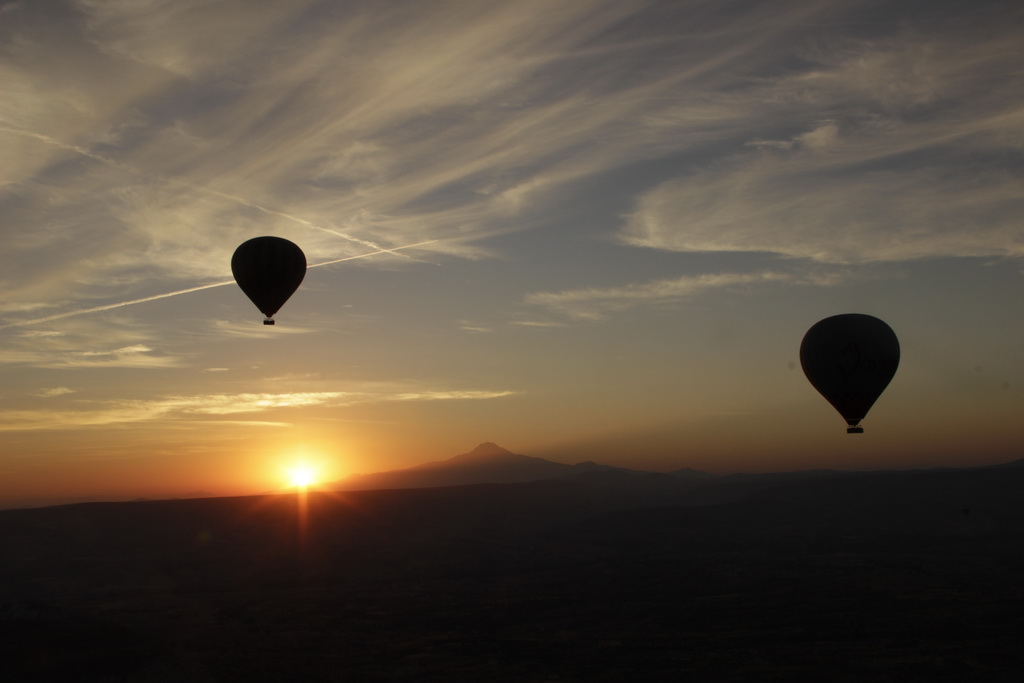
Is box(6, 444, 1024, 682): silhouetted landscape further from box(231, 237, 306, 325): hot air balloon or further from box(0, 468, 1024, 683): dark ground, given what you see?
box(231, 237, 306, 325): hot air balloon

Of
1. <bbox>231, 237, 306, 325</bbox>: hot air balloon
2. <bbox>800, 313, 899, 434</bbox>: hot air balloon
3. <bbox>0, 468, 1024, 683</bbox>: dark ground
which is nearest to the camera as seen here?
<bbox>800, 313, 899, 434</bbox>: hot air balloon

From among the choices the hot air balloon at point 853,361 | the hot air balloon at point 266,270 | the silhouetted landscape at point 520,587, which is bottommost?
the silhouetted landscape at point 520,587

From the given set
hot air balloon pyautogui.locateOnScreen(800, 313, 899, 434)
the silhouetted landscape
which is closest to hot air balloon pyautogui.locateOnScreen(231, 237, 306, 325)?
the silhouetted landscape

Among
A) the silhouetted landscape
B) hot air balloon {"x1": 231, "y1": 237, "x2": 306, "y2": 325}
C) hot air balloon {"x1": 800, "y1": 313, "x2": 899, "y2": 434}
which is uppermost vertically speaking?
hot air balloon {"x1": 231, "y1": 237, "x2": 306, "y2": 325}

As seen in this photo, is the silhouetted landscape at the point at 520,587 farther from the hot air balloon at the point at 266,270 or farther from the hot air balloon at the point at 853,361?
the hot air balloon at the point at 266,270

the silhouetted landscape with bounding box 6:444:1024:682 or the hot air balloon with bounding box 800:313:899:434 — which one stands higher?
the hot air balloon with bounding box 800:313:899:434

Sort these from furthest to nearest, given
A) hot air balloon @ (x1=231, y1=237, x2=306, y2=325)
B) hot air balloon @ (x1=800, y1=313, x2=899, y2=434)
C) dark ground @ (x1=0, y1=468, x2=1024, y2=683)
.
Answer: dark ground @ (x1=0, y1=468, x2=1024, y2=683) < hot air balloon @ (x1=231, y1=237, x2=306, y2=325) < hot air balloon @ (x1=800, y1=313, x2=899, y2=434)

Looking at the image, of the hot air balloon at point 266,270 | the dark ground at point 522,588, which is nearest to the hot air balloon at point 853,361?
the dark ground at point 522,588
